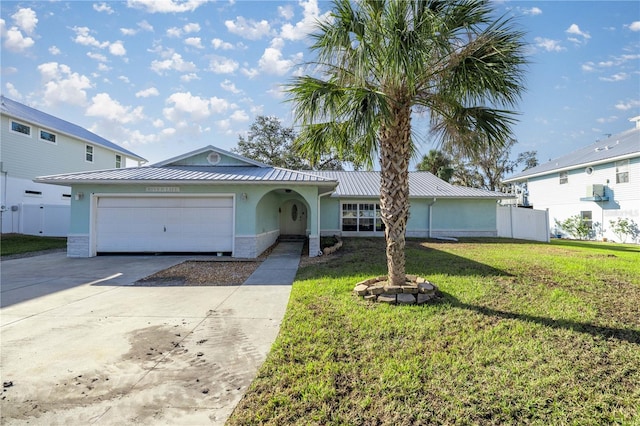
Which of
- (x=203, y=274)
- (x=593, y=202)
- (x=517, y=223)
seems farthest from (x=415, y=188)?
(x=203, y=274)

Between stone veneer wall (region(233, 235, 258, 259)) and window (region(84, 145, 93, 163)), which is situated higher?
window (region(84, 145, 93, 163))

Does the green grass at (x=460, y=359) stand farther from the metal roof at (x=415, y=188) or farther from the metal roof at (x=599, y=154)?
the metal roof at (x=599, y=154)

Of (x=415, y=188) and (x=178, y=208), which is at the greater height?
(x=415, y=188)

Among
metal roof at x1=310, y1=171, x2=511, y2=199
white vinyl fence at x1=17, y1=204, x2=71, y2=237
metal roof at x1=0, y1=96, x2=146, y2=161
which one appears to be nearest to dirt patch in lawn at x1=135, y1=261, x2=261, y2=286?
metal roof at x1=310, y1=171, x2=511, y2=199

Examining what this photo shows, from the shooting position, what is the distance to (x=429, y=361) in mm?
3516

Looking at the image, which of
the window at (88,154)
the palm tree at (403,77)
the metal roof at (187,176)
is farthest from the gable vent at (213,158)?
the window at (88,154)

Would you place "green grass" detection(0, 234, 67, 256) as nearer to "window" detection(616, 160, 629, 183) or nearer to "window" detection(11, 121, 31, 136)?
"window" detection(11, 121, 31, 136)

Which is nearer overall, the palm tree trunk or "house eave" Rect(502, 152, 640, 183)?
the palm tree trunk

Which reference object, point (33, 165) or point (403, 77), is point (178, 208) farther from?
point (33, 165)

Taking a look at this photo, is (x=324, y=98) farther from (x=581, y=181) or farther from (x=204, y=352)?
(x=581, y=181)

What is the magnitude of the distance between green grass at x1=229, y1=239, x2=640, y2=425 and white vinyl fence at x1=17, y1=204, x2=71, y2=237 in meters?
19.1

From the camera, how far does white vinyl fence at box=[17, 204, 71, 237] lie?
17.1 meters

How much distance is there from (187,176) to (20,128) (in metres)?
14.2

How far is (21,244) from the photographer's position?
A: 13812 millimetres
